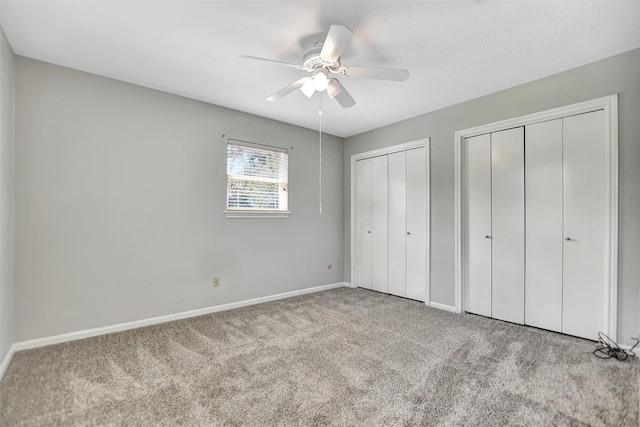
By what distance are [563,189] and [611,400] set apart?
169 cm

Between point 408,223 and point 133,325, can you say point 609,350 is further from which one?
point 133,325

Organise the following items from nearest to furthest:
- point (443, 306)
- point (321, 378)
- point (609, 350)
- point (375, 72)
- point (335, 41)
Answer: point (335, 41), point (321, 378), point (375, 72), point (609, 350), point (443, 306)

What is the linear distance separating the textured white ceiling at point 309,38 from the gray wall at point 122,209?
12.1 inches

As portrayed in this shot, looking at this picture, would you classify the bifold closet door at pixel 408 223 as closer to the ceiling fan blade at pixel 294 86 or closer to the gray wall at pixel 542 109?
the gray wall at pixel 542 109

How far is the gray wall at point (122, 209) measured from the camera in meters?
2.47

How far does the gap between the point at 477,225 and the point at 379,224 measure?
136 centimetres

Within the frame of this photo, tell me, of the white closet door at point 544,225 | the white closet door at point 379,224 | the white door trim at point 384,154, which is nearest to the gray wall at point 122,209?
the white door trim at point 384,154

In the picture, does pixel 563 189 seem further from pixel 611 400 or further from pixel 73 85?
pixel 73 85

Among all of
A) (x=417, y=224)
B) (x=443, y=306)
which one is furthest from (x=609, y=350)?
(x=417, y=224)

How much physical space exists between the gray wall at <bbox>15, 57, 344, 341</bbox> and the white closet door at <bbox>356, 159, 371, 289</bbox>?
4.26 feet

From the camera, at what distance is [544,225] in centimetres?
282

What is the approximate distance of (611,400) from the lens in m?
1.77

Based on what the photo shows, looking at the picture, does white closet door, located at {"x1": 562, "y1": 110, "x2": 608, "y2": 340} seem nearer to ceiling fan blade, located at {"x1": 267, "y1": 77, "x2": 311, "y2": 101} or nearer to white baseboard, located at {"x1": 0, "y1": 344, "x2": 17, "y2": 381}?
ceiling fan blade, located at {"x1": 267, "y1": 77, "x2": 311, "y2": 101}

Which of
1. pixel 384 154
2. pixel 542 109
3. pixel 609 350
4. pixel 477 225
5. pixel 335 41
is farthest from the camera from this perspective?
pixel 384 154
